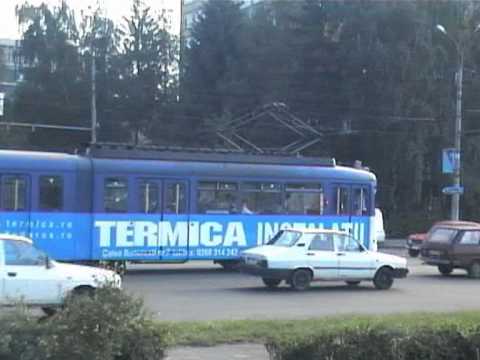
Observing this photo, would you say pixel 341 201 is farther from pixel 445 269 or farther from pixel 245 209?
pixel 445 269

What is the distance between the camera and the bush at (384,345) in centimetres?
787

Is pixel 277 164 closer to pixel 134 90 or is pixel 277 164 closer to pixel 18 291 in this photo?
pixel 18 291

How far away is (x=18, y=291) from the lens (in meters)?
13.9

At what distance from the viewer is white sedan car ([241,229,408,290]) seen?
805 inches

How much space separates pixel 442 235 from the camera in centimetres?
2669

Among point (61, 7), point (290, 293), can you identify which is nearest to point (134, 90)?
point (61, 7)

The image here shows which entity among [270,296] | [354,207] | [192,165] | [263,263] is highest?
[192,165]

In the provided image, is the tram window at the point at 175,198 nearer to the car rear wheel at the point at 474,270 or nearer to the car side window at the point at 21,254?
the car rear wheel at the point at 474,270

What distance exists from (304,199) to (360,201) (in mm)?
1887

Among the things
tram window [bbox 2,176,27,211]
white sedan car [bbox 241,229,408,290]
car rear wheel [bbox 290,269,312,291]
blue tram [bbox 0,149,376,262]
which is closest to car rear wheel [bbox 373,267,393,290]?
white sedan car [bbox 241,229,408,290]

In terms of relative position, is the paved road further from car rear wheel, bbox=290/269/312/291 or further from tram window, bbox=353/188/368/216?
tram window, bbox=353/188/368/216

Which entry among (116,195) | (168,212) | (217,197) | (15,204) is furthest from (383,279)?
(15,204)

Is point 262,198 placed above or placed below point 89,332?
above

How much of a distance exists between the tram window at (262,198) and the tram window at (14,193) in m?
6.37
